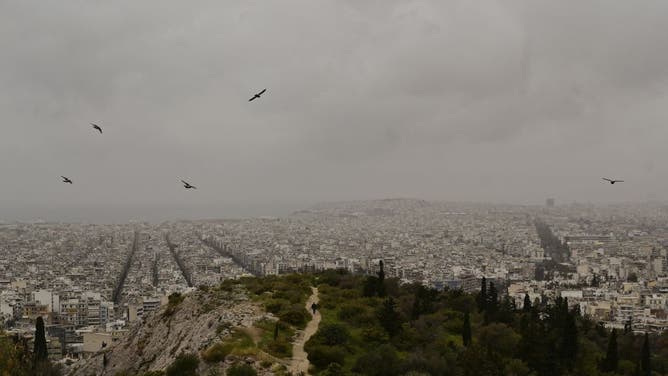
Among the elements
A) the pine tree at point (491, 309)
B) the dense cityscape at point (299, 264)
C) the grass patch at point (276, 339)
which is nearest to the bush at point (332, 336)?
the grass patch at point (276, 339)

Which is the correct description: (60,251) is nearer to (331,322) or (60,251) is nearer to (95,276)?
(95,276)

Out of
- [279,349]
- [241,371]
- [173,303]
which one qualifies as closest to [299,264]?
[173,303]

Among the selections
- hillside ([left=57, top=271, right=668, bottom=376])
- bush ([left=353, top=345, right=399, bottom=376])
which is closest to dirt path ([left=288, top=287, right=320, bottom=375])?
hillside ([left=57, top=271, right=668, bottom=376])

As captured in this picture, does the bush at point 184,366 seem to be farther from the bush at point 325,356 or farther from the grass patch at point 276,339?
the bush at point 325,356

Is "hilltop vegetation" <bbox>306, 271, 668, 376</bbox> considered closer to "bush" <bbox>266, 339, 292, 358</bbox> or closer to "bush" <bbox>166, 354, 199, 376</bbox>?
"bush" <bbox>266, 339, 292, 358</bbox>

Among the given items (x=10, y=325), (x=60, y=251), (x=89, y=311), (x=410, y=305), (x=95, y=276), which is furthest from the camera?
(x=60, y=251)

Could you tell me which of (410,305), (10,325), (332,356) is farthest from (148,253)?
(332,356)

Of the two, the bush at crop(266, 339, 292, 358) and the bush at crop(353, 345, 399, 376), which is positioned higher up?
the bush at crop(266, 339, 292, 358)
